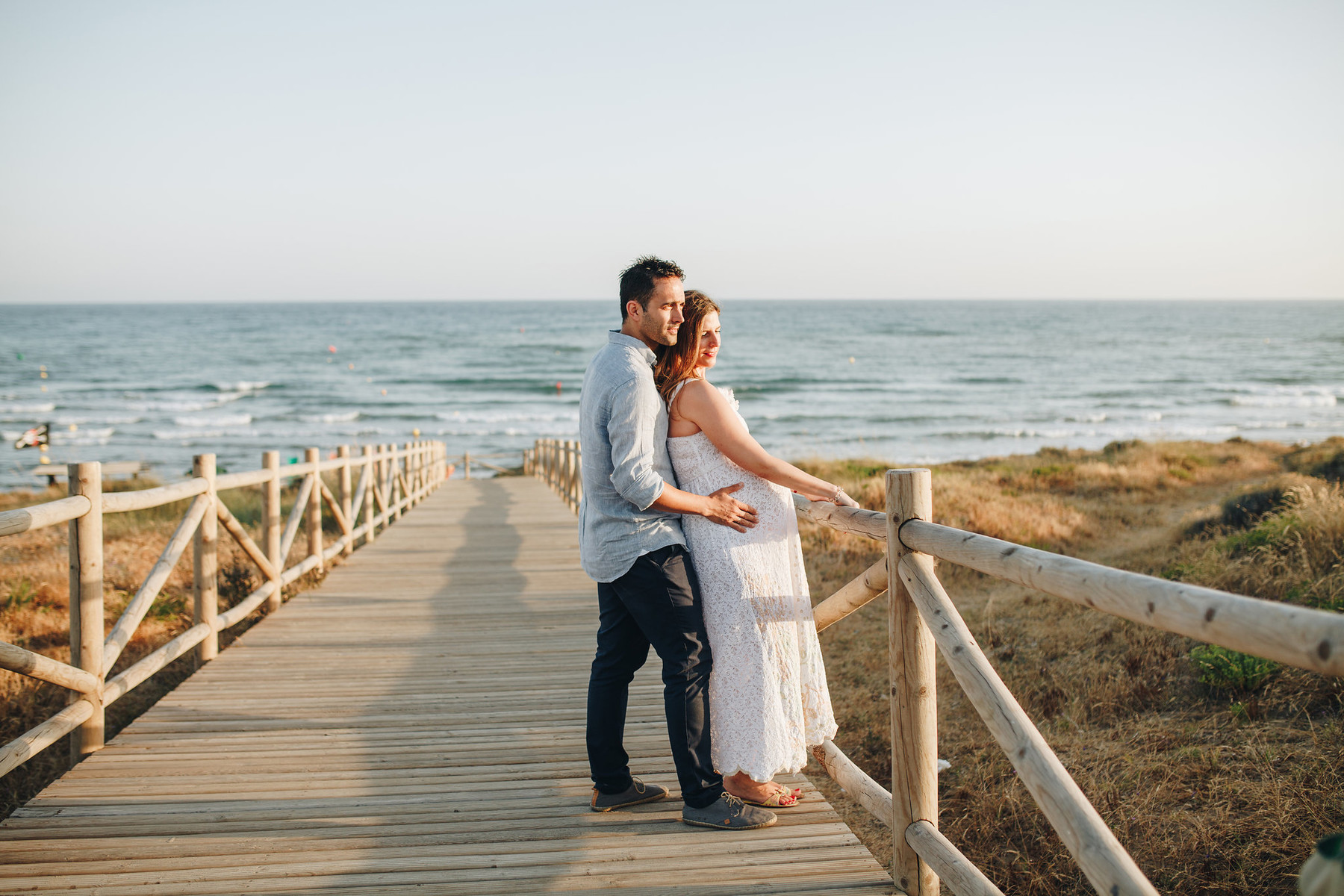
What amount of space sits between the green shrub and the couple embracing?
2.79 m

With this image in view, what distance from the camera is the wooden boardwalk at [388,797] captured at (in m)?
2.54

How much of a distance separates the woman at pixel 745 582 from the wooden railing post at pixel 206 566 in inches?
132

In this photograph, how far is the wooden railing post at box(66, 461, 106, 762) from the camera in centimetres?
354

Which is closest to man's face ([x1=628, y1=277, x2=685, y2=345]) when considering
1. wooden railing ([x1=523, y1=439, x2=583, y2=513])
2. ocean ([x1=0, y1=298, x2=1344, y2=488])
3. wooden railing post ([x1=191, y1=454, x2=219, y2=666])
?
wooden railing post ([x1=191, y1=454, x2=219, y2=666])

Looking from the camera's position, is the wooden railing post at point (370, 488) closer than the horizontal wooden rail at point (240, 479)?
No

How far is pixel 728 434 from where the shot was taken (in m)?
2.68

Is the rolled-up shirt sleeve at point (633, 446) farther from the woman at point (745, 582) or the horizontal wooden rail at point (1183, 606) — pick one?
the horizontal wooden rail at point (1183, 606)

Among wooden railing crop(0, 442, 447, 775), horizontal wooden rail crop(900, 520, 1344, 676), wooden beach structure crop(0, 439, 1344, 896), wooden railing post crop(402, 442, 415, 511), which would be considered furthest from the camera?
wooden railing post crop(402, 442, 415, 511)

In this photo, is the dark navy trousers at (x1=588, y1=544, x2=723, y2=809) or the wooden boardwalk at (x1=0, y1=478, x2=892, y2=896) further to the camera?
the dark navy trousers at (x1=588, y1=544, x2=723, y2=809)

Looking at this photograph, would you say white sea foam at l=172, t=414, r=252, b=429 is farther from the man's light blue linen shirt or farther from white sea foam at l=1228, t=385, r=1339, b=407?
white sea foam at l=1228, t=385, r=1339, b=407

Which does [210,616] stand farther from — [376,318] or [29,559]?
[376,318]

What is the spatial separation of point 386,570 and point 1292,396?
148 feet

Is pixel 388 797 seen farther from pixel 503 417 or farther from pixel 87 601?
pixel 503 417

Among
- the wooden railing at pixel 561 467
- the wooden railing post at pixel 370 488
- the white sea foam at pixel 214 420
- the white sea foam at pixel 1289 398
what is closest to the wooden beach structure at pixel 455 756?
the wooden railing at pixel 561 467
